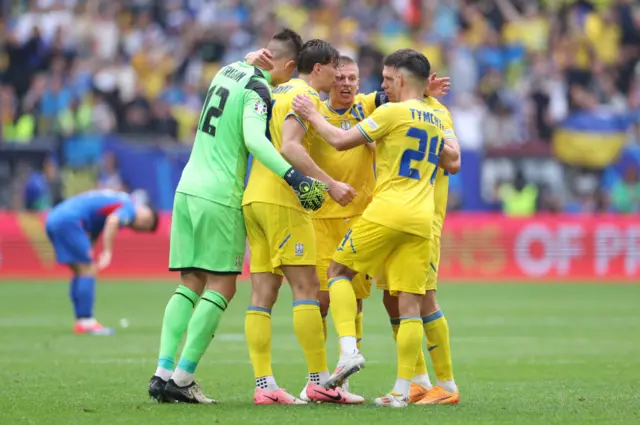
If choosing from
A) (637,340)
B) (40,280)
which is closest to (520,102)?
(40,280)

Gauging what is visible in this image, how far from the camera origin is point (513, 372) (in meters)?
10.2

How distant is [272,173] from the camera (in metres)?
8.16

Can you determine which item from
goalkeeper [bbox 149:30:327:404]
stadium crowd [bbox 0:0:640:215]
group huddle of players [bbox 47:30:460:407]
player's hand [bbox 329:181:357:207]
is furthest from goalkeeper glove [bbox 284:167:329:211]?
stadium crowd [bbox 0:0:640:215]

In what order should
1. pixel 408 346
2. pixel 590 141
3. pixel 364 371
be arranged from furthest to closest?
pixel 590 141
pixel 364 371
pixel 408 346

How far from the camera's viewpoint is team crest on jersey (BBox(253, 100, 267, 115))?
8.08m

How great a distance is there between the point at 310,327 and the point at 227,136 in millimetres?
1448

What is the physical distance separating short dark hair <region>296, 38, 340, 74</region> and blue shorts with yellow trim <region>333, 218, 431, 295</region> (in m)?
1.17

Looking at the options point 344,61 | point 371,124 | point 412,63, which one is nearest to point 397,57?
point 412,63

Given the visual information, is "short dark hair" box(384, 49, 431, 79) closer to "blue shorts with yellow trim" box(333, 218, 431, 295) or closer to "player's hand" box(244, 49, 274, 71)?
"player's hand" box(244, 49, 274, 71)

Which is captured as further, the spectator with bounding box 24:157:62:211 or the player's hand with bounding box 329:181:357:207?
the spectator with bounding box 24:157:62:211

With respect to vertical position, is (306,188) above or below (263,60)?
below

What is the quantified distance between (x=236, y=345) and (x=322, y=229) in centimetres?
415

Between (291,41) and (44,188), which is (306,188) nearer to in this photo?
(291,41)

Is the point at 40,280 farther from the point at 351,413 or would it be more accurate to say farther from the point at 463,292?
the point at 351,413
